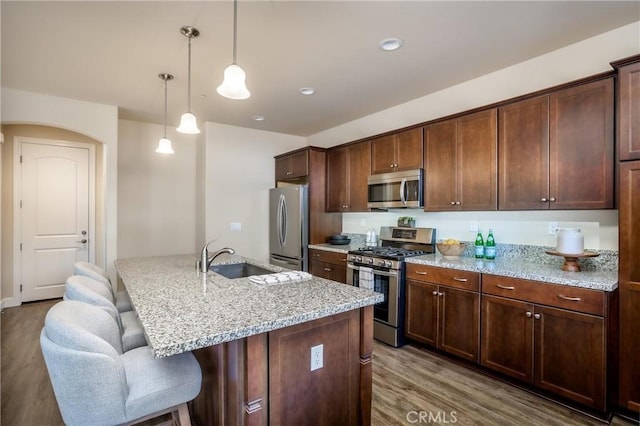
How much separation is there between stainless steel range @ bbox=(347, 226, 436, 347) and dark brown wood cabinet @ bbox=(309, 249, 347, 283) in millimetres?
213

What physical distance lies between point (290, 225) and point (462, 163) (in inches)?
96.3

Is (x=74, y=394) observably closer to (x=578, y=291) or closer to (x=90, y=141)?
(x=578, y=291)

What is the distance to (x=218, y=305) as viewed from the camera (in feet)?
5.06

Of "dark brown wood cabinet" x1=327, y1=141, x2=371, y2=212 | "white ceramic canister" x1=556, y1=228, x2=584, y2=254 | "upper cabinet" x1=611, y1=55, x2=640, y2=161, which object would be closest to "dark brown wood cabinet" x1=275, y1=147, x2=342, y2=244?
"dark brown wood cabinet" x1=327, y1=141, x2=371, y2=212

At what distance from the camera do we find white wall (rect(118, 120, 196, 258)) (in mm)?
4590

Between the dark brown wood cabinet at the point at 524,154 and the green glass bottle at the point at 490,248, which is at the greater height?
the dark brown wood cabinet at the point at 524,154

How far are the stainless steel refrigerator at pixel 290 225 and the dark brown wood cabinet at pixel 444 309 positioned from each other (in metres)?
1.76

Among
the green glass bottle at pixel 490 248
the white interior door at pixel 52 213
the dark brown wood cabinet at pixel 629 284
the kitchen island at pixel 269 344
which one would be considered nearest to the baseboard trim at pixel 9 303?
the white interior door at pixel 52 213

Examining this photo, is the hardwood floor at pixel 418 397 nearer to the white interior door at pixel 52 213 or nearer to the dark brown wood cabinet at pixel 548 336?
the dark brown wood cabinet at pixel 548 336

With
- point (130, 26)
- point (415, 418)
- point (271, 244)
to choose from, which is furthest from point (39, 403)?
point (271, 244)

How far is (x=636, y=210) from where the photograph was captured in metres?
1.98

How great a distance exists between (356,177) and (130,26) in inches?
109

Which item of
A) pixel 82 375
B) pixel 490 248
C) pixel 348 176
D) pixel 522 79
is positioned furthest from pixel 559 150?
pixel 82 375

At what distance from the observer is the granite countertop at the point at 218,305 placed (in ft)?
3.88
